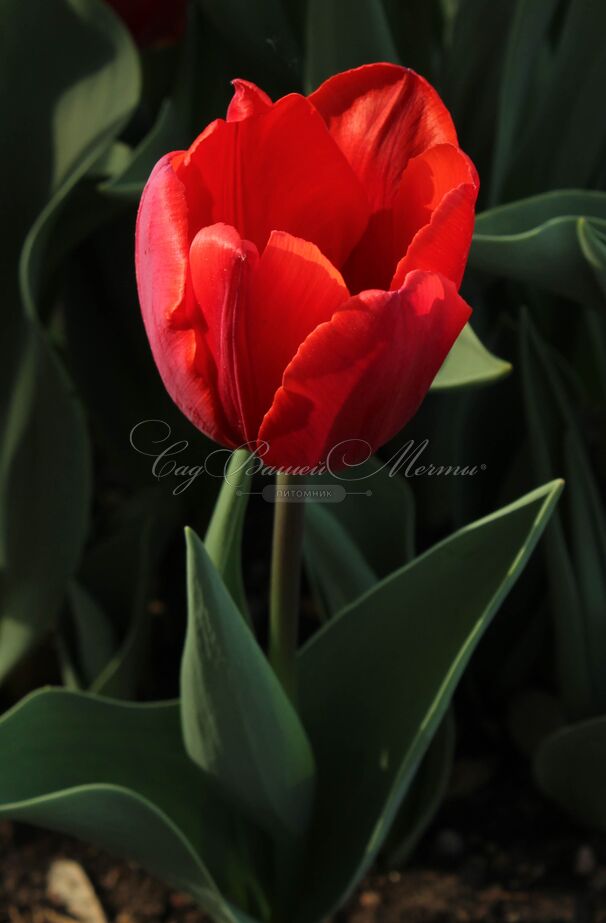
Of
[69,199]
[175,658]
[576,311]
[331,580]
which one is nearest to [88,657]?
[175,658]

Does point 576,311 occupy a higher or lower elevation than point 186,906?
higher

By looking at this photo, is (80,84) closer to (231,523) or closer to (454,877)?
(231,523)

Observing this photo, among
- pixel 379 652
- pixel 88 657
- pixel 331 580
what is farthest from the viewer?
pixel 88 657

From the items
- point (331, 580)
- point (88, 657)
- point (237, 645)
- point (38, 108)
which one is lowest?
point (88, 657)

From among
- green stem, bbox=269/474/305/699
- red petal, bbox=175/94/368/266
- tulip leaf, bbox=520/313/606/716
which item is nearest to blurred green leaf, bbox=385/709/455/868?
tulip leaf, bbox=520/313/606/716

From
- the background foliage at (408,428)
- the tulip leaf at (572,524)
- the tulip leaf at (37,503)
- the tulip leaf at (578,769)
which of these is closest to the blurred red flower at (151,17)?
the background foliage at (408,428)

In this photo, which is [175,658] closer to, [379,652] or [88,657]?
[88,657]

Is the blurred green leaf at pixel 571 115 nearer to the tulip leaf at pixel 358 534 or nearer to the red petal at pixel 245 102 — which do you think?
the tulip leaf at pixel 358 534
